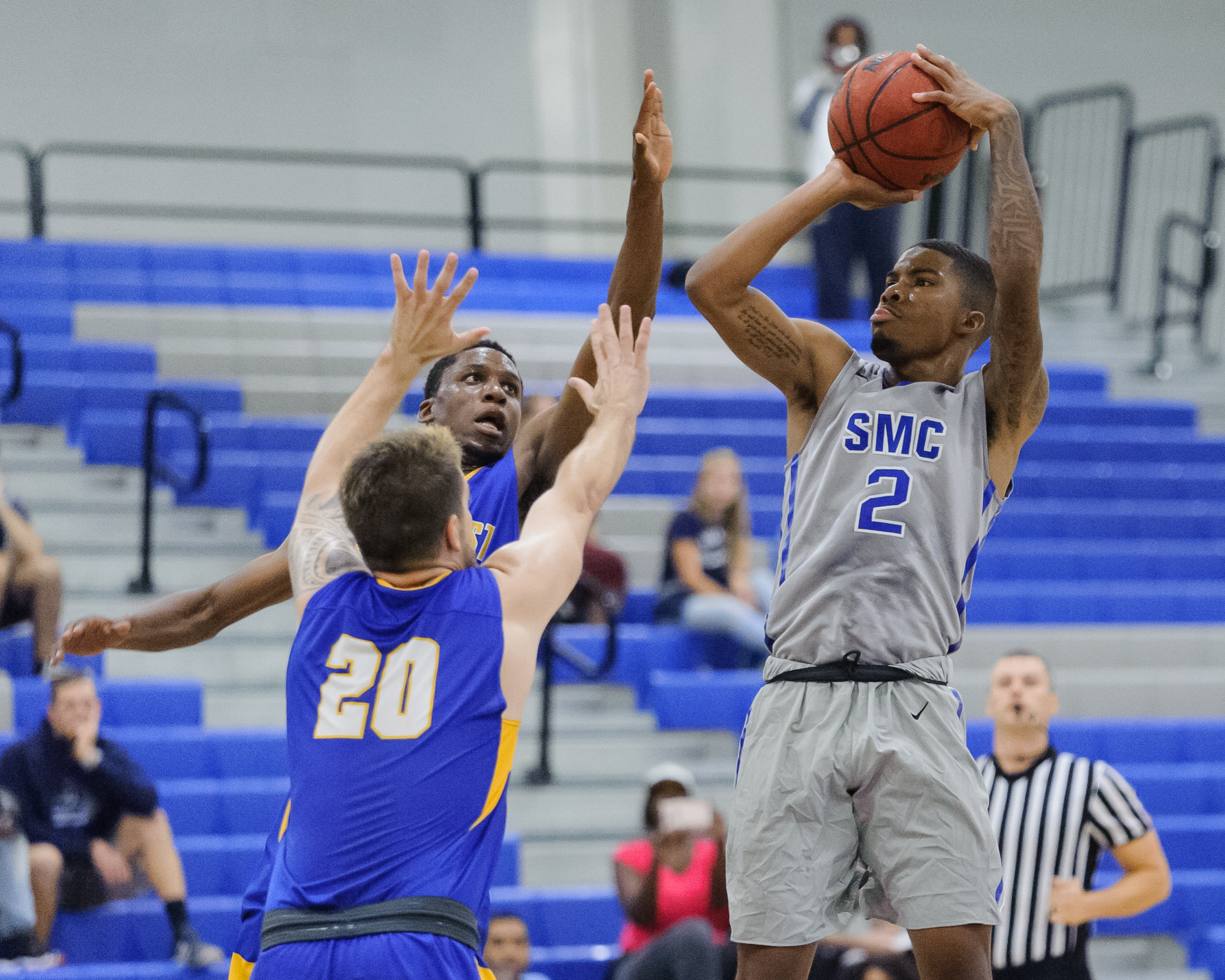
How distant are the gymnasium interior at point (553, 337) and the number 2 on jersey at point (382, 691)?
11.3 feet

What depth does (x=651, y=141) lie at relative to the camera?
3707mm

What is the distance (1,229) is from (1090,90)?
344 inches

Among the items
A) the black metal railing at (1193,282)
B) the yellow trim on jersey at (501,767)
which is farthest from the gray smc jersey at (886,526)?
the black metal railing at (1193,282)

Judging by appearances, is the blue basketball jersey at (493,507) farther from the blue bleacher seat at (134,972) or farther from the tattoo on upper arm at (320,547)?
the blue bleacher seat at (134,972)

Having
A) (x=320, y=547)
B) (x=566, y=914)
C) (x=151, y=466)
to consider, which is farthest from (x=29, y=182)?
(x=320, y=547)

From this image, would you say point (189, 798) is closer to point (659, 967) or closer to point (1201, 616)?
point (659, 967)

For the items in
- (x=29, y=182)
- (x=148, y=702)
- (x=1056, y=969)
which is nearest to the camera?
(x=1056, y=969)

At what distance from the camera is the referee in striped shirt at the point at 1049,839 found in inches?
210

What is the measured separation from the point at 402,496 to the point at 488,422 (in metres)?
0.92

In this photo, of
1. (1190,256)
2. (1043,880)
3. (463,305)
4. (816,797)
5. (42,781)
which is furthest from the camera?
(1190,256)

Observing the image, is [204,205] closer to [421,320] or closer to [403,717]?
[421,320]

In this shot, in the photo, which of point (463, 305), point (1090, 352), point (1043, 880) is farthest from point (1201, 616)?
point (463, 305)

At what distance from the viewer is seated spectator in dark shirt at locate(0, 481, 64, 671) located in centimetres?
707

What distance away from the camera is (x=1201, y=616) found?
30.5 feet
